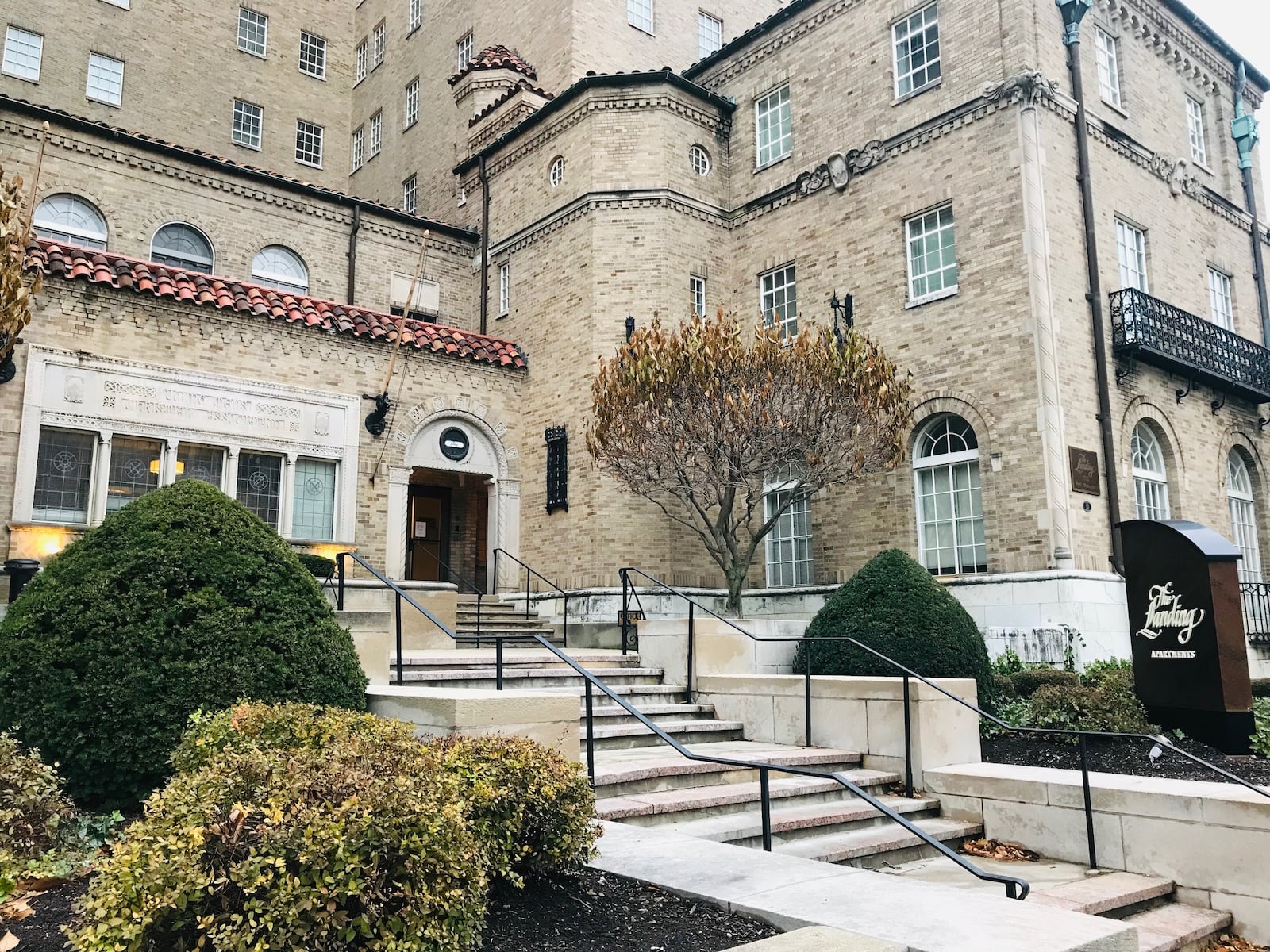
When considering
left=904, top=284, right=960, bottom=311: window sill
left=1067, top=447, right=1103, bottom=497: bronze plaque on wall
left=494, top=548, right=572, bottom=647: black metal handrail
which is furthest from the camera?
left=494, top=548, right=572, bottom=647: black metal handrail

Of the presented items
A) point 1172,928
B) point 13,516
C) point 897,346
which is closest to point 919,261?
point 897,346

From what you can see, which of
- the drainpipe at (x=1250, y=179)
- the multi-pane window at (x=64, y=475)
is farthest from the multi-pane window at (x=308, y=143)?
the drainpipe at (x=1250, y=179)

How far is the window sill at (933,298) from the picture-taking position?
1762cm

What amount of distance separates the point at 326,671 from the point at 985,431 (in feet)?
40.3

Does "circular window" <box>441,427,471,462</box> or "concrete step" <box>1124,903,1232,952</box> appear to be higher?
"circular window" <box>441,427,471,462</box>

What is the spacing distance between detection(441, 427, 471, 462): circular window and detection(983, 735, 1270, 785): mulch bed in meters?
12.0

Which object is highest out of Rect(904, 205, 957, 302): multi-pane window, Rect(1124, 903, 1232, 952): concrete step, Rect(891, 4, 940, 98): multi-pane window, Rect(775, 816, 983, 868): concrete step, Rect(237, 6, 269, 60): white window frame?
Rect(237, 6, 269, 60): white window frame

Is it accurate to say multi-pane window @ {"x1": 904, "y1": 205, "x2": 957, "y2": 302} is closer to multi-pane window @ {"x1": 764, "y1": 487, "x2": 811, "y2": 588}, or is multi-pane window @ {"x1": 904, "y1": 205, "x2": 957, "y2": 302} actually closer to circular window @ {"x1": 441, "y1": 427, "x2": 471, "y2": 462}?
multi-pane window @ {"x1": 764, "y1": 487, "x2": 811, "y2": 588}

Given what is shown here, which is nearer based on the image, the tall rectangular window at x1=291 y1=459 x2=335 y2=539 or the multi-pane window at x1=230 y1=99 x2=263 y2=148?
the tall rectangular window at x1=291 y1=459 x2=335 y2=539

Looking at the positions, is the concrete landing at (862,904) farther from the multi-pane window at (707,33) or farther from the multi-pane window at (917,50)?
the multi-pane window at (707,33)

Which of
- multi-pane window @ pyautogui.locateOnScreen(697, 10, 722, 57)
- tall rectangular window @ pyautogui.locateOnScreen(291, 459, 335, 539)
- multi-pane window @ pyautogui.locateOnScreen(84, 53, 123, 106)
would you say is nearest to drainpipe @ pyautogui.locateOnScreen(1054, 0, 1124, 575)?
multi-pane window @ pyautogui.locateOnScreen(697, 10, 722, 57)

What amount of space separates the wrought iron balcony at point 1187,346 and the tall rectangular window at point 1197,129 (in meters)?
4.32

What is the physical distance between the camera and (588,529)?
19.4 metres

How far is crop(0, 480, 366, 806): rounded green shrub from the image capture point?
22.7 ft
